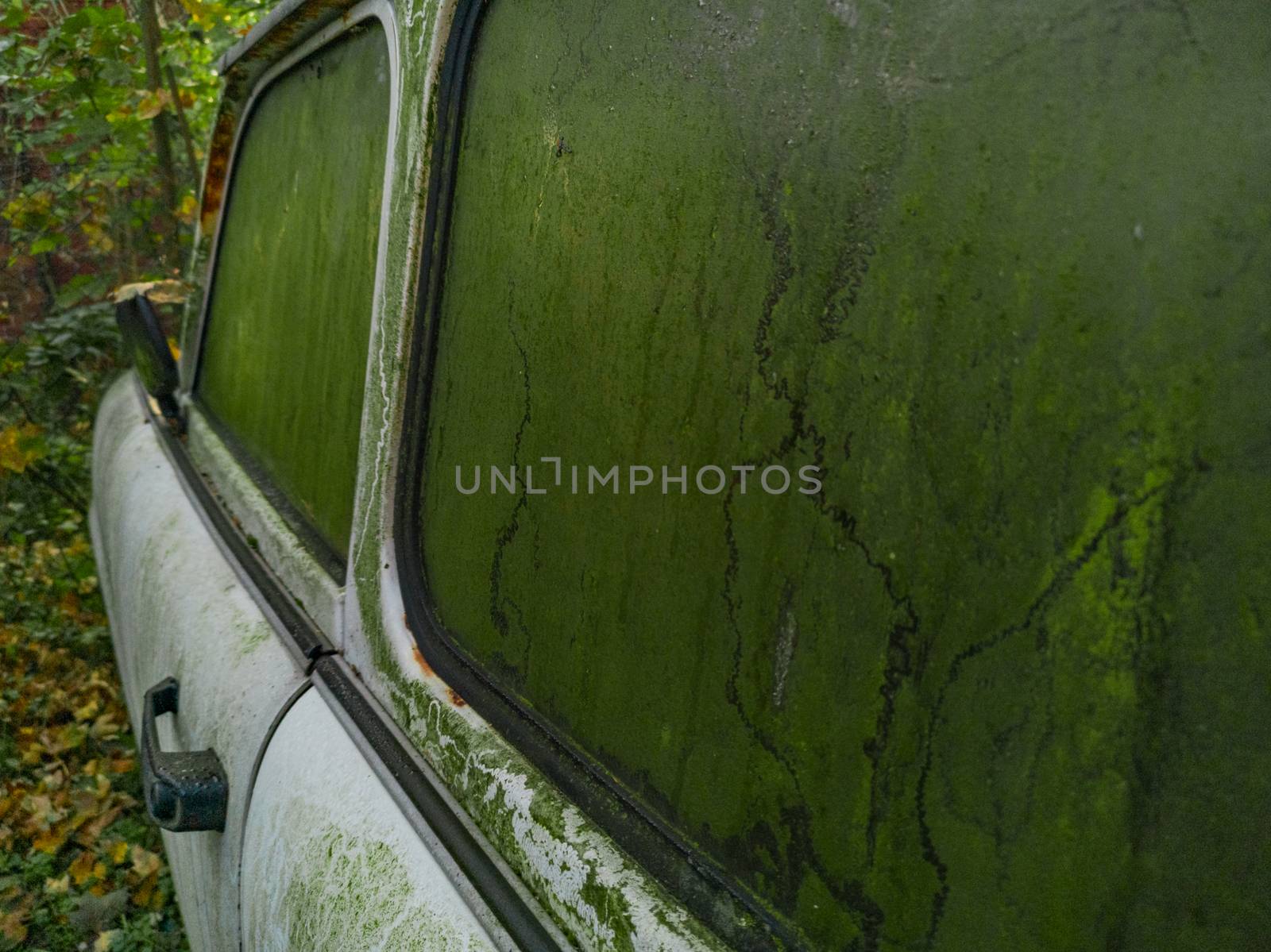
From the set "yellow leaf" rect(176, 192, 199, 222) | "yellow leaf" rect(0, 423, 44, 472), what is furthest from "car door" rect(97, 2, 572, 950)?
"yellow leaf" rect(176, 192, 199, 222)

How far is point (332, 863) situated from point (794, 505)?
624mm

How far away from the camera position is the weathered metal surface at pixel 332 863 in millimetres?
931

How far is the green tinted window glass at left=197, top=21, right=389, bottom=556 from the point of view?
5.22 ft

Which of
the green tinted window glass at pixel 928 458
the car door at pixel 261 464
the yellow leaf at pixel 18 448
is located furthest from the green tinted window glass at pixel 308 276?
the yellow leaf at pixel 18 448

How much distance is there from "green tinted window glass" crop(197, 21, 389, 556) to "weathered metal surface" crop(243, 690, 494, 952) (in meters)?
0.38

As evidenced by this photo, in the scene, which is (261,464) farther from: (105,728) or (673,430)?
(105,728)

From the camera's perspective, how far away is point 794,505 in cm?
73

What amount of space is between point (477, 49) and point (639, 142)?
44 centimetres

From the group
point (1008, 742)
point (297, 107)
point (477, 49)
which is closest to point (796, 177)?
point (1008, 742)

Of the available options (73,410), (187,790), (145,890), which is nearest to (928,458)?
(187,790)

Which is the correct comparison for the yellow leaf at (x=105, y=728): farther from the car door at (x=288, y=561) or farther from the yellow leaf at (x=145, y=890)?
the car door at (x=288, y=561)

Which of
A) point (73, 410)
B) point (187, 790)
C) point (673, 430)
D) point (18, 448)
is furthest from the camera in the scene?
point (73, 410)

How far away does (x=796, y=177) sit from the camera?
75 cm
